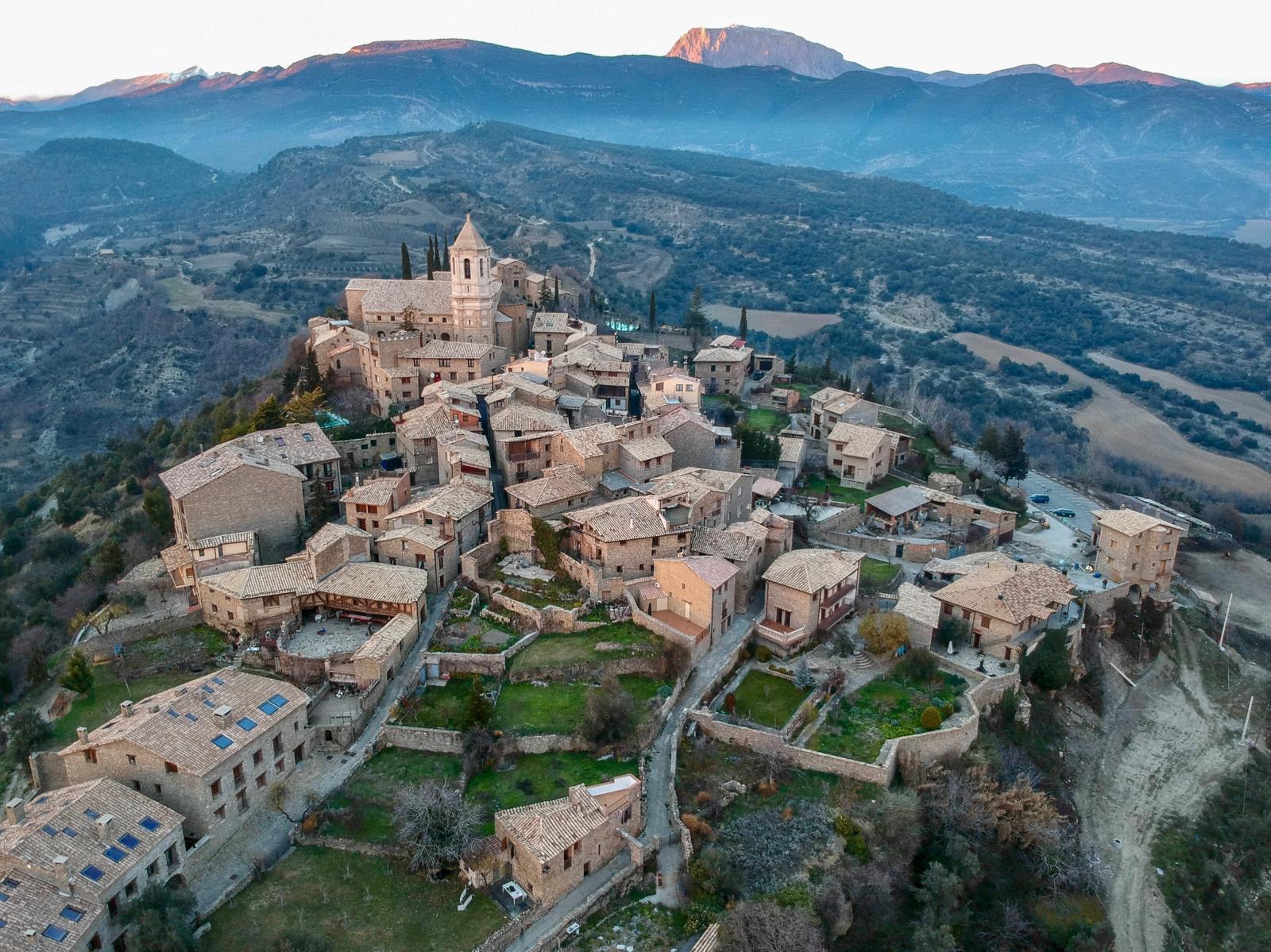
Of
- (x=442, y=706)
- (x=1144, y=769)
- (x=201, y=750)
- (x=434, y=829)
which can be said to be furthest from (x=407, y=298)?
(x=1144, y=769)

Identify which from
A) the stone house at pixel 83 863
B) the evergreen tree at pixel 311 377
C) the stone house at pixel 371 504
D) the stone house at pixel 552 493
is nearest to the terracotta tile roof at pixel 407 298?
the evergreen tree at pixel 311 377

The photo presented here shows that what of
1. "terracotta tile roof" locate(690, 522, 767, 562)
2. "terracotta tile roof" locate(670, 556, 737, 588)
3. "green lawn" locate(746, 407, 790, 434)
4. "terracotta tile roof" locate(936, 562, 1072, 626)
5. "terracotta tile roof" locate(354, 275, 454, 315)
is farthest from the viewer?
"green lawn" locate(746, 407, 790, 434)

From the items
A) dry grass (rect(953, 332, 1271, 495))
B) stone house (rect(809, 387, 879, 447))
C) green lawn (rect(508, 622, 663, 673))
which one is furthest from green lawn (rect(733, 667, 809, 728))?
dry grass (rect(953, 332, 1271, 495))

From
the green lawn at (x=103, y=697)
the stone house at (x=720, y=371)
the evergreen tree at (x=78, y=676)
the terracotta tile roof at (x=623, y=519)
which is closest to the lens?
the green lawn at (x=103, y=697)

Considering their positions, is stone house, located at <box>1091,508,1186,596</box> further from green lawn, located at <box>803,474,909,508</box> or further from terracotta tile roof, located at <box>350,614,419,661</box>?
terracotta tile roof, located at <box>350,614,419,661</box>

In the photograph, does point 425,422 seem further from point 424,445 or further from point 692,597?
point 692,597

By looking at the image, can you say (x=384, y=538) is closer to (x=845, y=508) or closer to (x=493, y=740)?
(x=493, y=740)

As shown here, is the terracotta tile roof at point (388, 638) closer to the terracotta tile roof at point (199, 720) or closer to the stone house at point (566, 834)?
the terracotta tile roof at point (199, 720)
